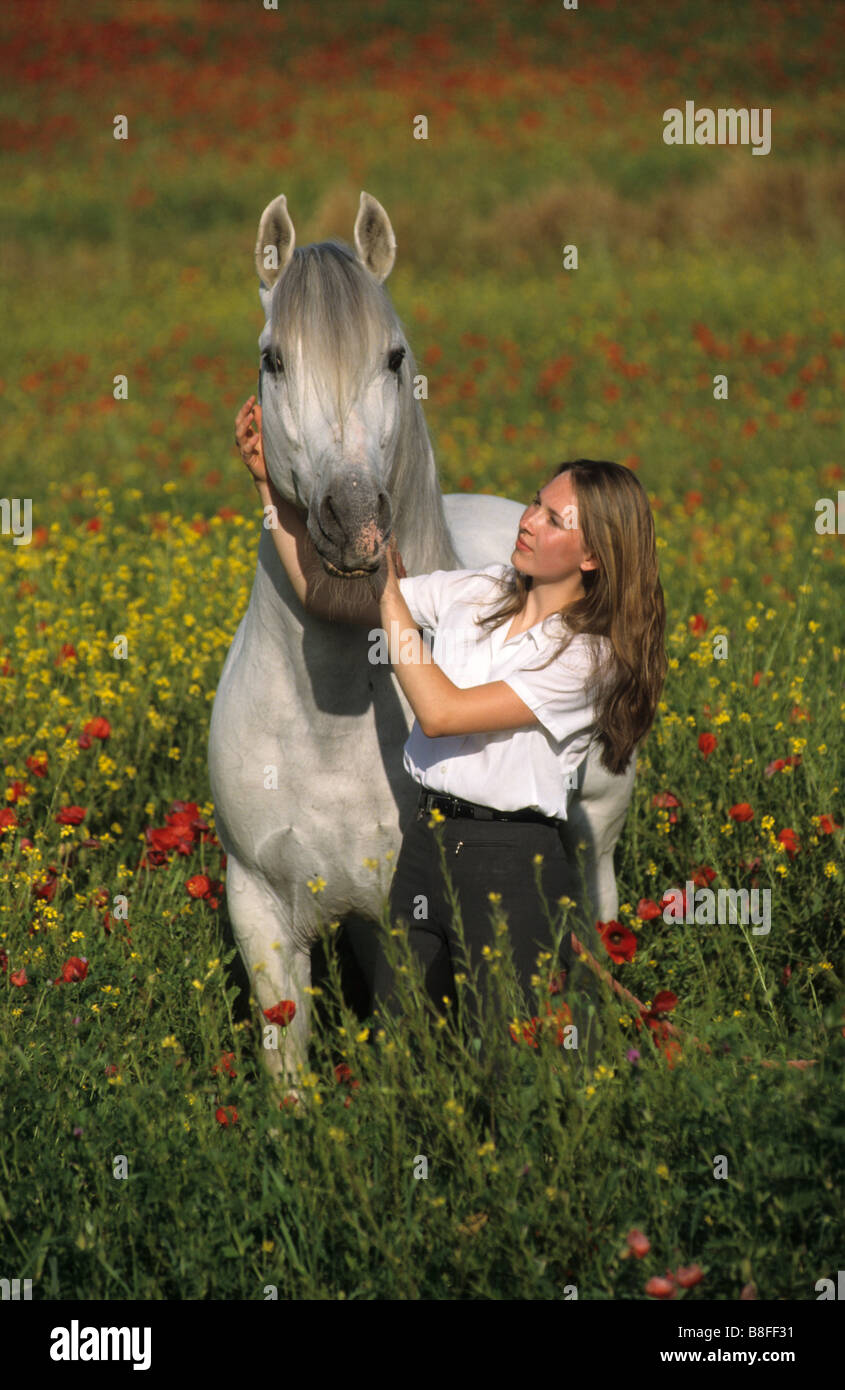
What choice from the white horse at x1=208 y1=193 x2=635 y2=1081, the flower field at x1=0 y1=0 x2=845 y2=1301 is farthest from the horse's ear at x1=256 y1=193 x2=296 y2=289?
the flower field at x1=0 y1=0 x2=845 y2=1301

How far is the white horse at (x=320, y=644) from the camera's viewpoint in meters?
2.77

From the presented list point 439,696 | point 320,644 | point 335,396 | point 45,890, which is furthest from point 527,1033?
point 45,890

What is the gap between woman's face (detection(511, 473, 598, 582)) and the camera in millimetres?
3145

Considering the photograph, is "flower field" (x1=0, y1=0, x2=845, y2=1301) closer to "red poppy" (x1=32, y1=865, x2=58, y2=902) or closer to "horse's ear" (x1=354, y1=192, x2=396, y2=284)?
"red poppy" (x1=32, y1=865, x2=58, y2=902)

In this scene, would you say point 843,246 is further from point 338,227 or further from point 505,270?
point 338,227

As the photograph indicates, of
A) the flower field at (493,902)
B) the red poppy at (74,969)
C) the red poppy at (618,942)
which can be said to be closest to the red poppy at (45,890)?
the flower field at (493,902)

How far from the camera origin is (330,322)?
2801mm

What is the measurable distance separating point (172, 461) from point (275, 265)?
8.07 metres

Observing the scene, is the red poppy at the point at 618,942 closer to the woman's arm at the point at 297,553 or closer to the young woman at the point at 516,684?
the young woman at the point at 516,684

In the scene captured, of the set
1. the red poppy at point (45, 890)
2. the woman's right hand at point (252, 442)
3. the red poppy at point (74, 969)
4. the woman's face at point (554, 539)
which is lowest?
A: the red poppy at point (74, 969)

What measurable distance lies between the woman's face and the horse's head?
0.38 metres

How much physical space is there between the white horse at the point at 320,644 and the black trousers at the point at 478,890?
4.7 inches

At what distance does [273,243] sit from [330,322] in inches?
15.4
